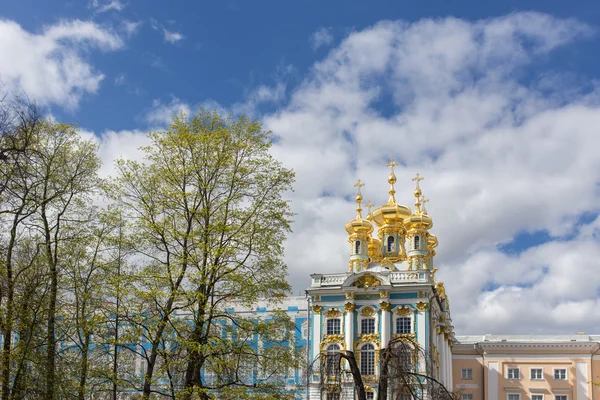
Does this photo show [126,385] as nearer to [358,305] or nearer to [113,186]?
[113,186]

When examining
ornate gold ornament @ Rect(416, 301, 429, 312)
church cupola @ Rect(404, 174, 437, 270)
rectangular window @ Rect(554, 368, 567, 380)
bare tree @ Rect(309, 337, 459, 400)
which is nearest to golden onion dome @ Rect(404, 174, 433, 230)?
church cupola @ Rect(404, 174, 437, 270)

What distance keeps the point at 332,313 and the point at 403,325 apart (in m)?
4.03

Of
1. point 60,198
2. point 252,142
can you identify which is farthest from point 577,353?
point 60,198

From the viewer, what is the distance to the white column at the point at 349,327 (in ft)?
129

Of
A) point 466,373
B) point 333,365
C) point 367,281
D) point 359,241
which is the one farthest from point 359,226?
point 333,365

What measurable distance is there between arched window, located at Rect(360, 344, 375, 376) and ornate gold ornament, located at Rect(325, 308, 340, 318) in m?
2.39

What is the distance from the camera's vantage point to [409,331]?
39.0 m

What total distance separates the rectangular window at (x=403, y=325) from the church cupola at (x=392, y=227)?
7716 mm

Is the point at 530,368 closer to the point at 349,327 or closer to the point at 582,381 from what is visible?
the point at 582,381

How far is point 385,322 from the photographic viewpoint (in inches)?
1542

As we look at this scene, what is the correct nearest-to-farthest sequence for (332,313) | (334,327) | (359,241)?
1. (334,327)
2. (332,313)
3. (359,241)

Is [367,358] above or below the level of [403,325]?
below

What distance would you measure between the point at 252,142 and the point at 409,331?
22803 millimetres

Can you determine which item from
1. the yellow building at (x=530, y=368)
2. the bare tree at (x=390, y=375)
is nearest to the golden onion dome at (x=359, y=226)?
the yellow building at (x=530, y=368)
